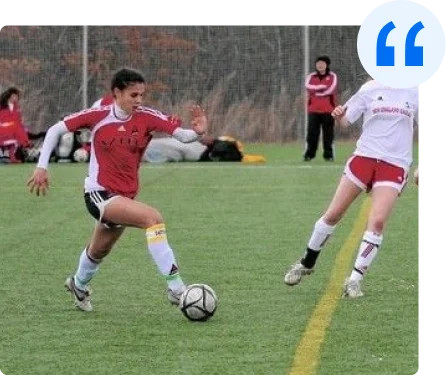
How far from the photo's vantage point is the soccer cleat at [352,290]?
1007 cm

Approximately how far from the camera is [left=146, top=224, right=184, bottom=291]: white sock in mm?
9250

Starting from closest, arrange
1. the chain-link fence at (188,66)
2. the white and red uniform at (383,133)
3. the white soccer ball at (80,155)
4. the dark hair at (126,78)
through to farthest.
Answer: the dark hair at (126,78)
the white and red uniform at (383,133)
the white soccer ball at (80,155)
the chain-link fence at (188,66)

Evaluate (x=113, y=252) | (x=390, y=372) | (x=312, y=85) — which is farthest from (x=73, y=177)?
(x=390, y=372)

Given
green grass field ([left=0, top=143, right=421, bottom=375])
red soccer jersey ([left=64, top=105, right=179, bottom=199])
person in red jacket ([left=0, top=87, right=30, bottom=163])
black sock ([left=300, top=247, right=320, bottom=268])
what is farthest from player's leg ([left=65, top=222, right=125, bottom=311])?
person in red jacket ([left=0, top=87, right=30, bottom=163])

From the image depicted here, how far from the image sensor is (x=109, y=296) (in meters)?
10.3

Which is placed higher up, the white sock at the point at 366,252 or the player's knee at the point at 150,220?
the player's knee at the point at 150,220

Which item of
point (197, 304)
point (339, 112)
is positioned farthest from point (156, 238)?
point (339, 112)

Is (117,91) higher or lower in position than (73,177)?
higher

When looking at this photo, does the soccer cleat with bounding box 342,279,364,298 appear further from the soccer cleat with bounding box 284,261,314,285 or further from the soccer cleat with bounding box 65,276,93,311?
the soccer cleat with bounding box 65,276,93,311

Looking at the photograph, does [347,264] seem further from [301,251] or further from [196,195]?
[196,195]

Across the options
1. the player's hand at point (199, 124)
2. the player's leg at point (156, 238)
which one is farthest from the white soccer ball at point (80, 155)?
the player's leg at point (156, 238)

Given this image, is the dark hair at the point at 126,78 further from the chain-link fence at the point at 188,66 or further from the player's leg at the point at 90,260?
the chain-link fence at the point at 188,66

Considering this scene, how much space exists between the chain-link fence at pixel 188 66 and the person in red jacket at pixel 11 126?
4290 millimetres

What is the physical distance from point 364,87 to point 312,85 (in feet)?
47.3
